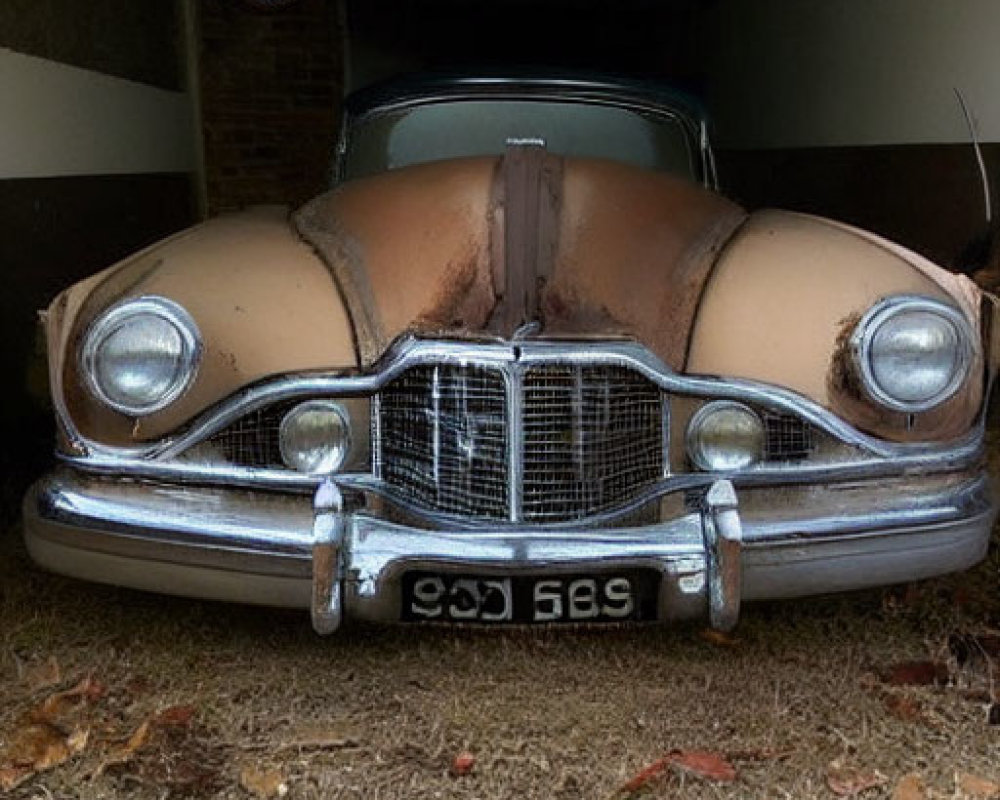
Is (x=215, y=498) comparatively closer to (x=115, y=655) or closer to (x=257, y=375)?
(x=257, y=375)

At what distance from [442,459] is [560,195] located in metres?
0.75

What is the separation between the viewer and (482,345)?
8.30 ft

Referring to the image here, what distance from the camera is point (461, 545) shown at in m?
2.40

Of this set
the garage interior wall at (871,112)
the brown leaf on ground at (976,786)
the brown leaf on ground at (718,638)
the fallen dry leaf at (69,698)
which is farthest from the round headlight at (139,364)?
the garage interior wall at (871,112)

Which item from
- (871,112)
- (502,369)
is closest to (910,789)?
(502,369)

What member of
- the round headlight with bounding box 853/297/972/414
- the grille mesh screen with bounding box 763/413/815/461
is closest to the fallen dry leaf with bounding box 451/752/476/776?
the grille mesh screen with bounding box 763/413/815/461

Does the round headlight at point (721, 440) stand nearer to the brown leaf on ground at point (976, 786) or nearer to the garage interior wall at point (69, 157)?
the brown leaf on ground at point (976, 786)

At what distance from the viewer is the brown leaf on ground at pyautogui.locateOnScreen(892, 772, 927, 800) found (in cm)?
224

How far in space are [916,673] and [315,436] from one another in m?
1.48

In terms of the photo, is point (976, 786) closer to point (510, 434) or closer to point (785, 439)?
point (785, 439)

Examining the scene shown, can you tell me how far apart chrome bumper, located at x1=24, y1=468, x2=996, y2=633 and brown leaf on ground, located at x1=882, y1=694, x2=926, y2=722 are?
26cm

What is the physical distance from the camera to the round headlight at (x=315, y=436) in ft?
8.48

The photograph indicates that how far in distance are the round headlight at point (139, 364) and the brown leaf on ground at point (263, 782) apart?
0.80m

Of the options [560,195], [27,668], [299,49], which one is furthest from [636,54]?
[27,668]
